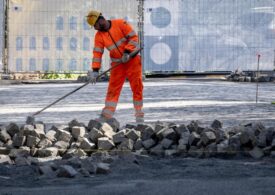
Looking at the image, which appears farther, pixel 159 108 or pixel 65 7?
pixel 65 7

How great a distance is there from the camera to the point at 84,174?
652cm

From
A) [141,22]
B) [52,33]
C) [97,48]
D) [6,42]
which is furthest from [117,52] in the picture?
[6,42]

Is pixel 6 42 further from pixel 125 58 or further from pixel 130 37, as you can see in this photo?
pixel 125 58

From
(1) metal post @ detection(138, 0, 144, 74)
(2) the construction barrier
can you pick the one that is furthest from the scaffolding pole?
(1) metal post @ detection(138, 0, 144, 74)

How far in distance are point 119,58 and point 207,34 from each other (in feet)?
54.4

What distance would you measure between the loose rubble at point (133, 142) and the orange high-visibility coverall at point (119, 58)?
177 cm

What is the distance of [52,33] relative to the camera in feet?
89.7

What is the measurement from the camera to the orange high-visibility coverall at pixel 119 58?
1099 centimetres

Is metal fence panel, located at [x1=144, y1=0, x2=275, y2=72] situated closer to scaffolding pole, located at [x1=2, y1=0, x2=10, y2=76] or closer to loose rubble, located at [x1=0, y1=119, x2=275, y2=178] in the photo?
scaffolding pole, located at [x1=2, y1=0, x2=10, y2=76]

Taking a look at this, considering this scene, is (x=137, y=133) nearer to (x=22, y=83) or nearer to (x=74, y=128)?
(x=74, y=128)

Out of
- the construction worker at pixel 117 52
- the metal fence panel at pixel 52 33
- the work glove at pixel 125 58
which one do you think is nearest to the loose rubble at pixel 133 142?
the work glove at pixel 125 58

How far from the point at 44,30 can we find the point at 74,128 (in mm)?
18510

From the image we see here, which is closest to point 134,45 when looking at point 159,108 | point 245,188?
point 159,108

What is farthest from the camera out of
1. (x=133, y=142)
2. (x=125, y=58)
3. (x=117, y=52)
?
(x=117, y=52)
